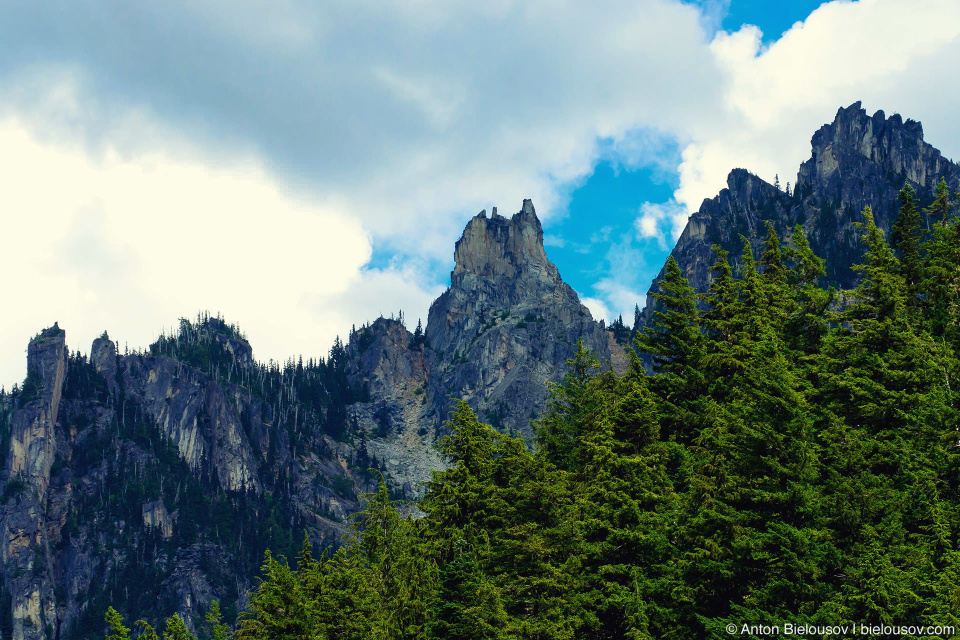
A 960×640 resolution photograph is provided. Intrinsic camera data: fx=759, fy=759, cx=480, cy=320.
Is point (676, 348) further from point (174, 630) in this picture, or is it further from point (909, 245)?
point (174, 630)

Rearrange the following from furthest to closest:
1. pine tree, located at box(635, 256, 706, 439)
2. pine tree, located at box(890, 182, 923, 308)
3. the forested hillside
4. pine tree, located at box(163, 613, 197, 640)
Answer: pine tree, located at box(890, 182, 923, 308) → pine tree, located at box(635, 256, 706, 439) → pine tree, located at box(163, 613, 197, 640) → the forested hillside

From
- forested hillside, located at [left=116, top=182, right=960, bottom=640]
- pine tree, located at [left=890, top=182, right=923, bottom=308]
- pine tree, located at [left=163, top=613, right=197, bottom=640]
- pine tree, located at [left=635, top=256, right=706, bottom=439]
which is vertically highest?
pine tree, located at [left=890, top=182, right=923, bottom=308]

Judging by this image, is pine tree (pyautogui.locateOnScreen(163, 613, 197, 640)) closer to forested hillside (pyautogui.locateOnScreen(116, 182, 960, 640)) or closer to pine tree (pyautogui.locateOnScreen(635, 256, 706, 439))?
forested hillside (pyautogui.locateOnScreen(116, 182, 960, 640))

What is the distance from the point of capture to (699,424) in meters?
36.0

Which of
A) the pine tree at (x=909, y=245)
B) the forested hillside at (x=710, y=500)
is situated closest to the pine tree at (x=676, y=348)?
the forested hillside at (x=710, y=500)

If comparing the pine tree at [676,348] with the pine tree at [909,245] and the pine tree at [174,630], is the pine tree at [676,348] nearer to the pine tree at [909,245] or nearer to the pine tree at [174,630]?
the pine tree at [909,245]

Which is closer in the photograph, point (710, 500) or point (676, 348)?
point (710, 500)

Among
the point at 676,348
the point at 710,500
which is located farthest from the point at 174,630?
the point at 676,348

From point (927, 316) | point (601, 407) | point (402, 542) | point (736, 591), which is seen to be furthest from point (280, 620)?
point (927, 316)

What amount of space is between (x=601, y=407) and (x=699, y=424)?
5.14 m

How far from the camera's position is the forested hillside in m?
21.9

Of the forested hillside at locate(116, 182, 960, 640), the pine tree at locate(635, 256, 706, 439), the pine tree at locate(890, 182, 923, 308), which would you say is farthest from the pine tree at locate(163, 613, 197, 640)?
the pine tree at locate(890, 182, 923, 308)

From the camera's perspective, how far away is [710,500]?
25.8m

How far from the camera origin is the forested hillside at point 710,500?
21.9 meters
